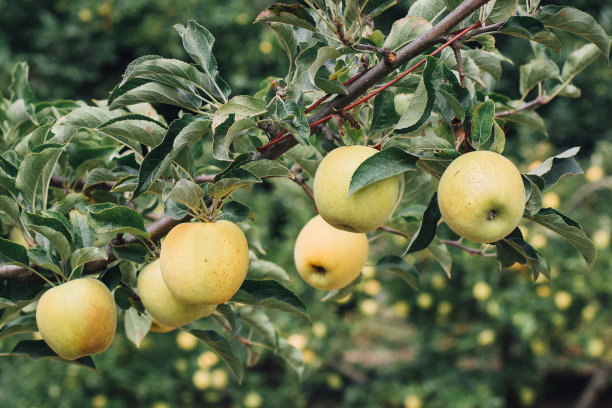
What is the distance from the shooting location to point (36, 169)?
2.49 ft

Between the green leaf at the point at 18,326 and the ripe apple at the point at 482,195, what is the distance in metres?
0.59

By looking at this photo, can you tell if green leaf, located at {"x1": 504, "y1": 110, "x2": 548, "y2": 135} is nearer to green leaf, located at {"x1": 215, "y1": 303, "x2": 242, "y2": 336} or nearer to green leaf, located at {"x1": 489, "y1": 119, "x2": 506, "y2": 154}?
green leaf, located at {"x1": 489, "y1": 119, "x2": 506, "y2": 154}

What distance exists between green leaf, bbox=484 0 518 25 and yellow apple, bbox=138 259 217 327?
51cm

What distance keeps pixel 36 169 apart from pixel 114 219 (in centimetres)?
16

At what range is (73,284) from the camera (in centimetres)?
72

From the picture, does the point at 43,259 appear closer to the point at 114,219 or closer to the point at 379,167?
the point at 114,219

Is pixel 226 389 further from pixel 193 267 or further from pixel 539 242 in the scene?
pixel 193 267

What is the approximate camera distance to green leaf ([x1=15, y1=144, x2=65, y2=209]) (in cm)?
73

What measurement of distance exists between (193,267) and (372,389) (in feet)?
6.79

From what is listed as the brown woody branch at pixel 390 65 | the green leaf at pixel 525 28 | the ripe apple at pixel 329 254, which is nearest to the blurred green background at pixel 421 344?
the ripe apple at pixel 329 254

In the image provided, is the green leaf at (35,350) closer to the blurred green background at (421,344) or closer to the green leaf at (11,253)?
the green leaf at (11,253)

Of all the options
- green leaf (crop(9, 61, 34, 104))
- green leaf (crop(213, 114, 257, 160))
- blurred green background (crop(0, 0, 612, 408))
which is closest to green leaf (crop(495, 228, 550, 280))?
green leaf (crop(213, 114, 257, 160))

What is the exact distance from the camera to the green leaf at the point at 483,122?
63 cm

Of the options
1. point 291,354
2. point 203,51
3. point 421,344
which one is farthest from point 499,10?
point 421,344
